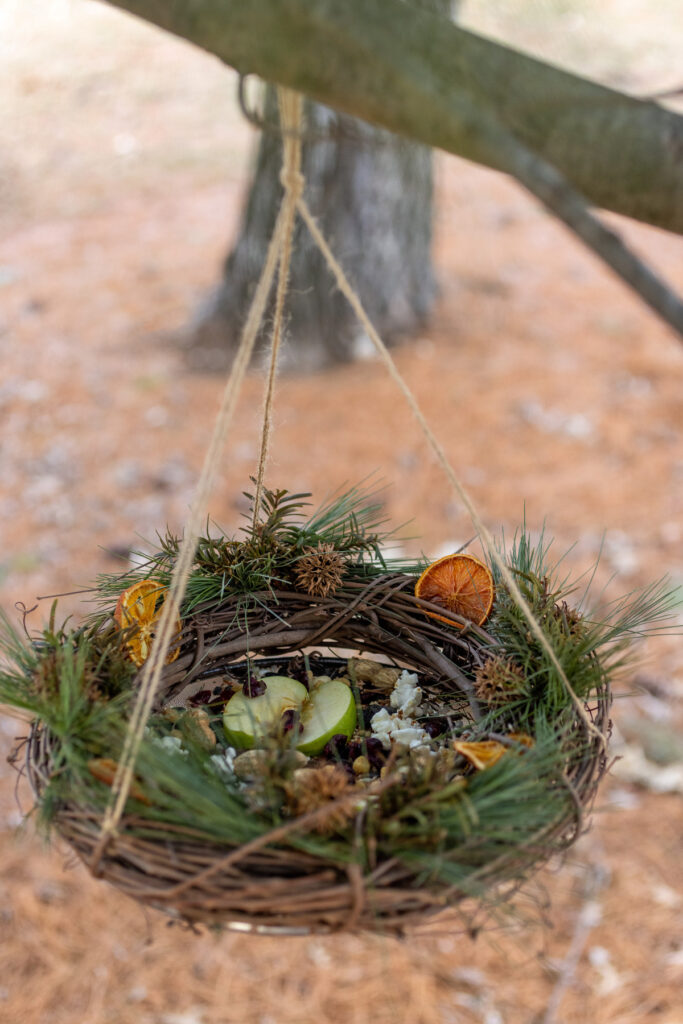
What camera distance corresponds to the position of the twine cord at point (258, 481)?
80 cm

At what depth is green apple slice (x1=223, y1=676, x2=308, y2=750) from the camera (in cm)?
104

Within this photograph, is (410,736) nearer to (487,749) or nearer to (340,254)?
(487,749)

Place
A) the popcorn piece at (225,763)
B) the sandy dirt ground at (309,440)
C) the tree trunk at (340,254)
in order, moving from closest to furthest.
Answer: the popcorn piece at (225,763) < the sandy dirt ground at (309,440) < the tree trunk at (340,254)

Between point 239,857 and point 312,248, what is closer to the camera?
point 239,857

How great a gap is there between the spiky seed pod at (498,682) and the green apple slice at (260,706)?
22 cm

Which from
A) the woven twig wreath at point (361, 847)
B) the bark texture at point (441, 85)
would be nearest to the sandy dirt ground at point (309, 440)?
the woven twig wreath at point (361, 847)

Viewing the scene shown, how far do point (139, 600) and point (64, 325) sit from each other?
3.18 metres

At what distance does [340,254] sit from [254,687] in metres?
2.74

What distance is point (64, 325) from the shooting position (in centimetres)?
398

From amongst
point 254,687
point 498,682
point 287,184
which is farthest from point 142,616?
point 287,184

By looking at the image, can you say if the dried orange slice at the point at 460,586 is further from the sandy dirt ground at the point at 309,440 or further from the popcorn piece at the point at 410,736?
the sandy dirt ground at the point at 309,440

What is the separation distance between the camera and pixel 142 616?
107 centimetres

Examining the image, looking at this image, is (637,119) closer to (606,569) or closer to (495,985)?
(495,985)

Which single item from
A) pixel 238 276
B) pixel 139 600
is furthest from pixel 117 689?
pixel 238 276
